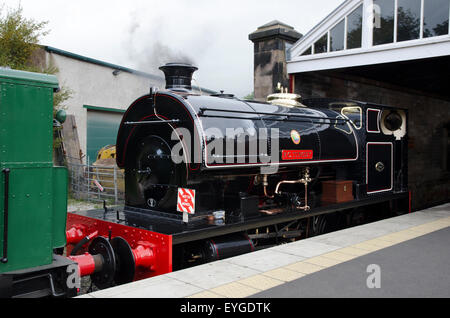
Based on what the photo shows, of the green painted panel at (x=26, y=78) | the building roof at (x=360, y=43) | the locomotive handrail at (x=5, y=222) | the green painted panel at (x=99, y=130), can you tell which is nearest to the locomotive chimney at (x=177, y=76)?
the green painted panel at (x=26, y=78)

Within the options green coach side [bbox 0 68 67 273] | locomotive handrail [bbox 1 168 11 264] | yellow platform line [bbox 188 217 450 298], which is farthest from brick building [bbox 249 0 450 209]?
locomotive handrail [bbox 1 168 11 264]

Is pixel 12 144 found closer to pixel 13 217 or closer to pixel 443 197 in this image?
pixel 13 217

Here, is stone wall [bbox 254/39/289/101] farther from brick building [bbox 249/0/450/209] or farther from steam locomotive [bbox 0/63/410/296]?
steam locomotive [bbox 0/63/410/296]

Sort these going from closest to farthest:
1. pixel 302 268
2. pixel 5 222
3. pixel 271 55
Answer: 1. pixel 5 222
2. pixel 302 268
3. pixel 271 55

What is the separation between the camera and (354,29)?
31.0 feet

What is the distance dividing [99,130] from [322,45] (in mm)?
11012

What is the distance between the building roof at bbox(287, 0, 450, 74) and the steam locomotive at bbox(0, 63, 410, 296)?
2597mm

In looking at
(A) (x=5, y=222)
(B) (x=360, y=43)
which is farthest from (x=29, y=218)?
(B) (x=360, y=43)

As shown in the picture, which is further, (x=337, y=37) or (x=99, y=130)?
(x=99, y=130)

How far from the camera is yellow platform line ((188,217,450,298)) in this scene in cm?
367

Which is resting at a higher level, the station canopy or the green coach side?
the station canopy

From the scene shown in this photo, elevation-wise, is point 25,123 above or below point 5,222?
above

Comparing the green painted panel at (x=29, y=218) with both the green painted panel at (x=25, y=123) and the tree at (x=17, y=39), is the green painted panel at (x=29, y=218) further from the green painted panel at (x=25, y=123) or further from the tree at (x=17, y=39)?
the tree at (x=17, y=39)

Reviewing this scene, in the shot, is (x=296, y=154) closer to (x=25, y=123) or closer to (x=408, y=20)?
(x=25, y=123)
